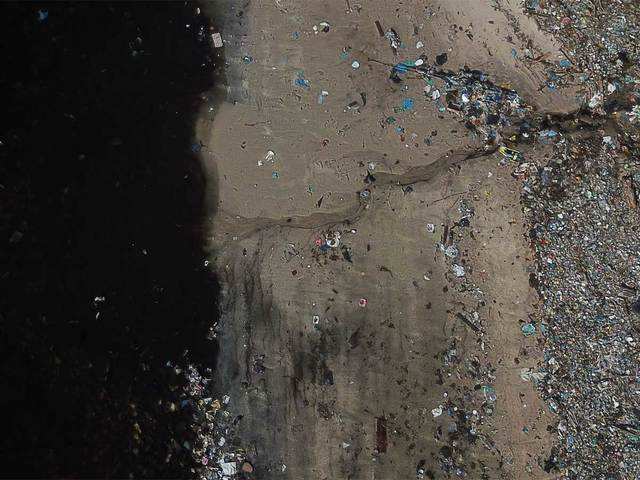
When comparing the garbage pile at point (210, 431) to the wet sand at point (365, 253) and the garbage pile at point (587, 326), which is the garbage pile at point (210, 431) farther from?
the garbage pile at point (587, 326)

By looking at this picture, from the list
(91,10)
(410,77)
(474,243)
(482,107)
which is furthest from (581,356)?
(91,10)

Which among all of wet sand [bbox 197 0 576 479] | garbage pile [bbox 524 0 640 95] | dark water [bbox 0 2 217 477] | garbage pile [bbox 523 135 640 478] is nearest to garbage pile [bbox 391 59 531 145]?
wet sand [bbox 197 0 576 479]

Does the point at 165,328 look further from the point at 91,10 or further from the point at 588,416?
the point at 588,416

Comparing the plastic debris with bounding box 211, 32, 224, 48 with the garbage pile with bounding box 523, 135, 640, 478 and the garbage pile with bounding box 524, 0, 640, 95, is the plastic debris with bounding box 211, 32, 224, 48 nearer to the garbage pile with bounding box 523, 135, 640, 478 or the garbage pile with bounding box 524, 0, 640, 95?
the garbage pile with bounding box 524, 0, 640, 95

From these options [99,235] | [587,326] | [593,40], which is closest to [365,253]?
[587,326]

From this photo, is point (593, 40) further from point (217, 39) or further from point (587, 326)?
point (217, 39)

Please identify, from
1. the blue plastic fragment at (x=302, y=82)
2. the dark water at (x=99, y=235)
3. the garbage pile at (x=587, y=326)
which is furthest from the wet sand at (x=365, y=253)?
the dark water at (x=99, y=235)
